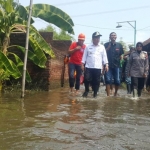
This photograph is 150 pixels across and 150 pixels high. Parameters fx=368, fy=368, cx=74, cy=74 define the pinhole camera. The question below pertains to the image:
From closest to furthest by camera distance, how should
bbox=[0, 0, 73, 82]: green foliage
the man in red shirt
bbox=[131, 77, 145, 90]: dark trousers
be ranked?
bbox=[0, 0, 73, 82]: green foliage, bbox=[131, 77, 145, 90]: dark trousers, the man in red shirt

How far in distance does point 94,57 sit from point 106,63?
1.18 feet

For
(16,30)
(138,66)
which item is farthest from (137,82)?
(16,30)

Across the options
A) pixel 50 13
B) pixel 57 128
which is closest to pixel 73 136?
pixel 57 128

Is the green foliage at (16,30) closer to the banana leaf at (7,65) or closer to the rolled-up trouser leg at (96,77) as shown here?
the banana leaf at (7,65)

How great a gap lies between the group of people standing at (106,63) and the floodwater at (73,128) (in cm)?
254

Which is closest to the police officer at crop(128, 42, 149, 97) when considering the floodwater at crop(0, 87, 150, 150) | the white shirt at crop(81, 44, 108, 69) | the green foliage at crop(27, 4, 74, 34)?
the white shirt at crop(81, 44, 108, 69)

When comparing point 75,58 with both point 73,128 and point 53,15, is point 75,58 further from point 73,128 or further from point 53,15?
point 73,128

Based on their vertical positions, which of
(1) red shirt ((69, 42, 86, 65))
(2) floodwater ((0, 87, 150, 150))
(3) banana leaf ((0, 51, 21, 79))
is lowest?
(2) floodwater ((0, 87, 150, 150))

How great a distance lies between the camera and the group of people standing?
28.6 ft

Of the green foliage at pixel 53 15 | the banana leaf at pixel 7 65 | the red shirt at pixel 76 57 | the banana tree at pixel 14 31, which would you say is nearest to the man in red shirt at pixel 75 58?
the red shirt at pixel 76 57

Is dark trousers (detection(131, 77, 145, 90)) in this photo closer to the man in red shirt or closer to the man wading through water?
the man wading through water

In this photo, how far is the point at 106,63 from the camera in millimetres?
8852

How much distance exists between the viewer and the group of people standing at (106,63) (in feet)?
28.6

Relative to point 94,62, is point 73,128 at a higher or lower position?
lower
